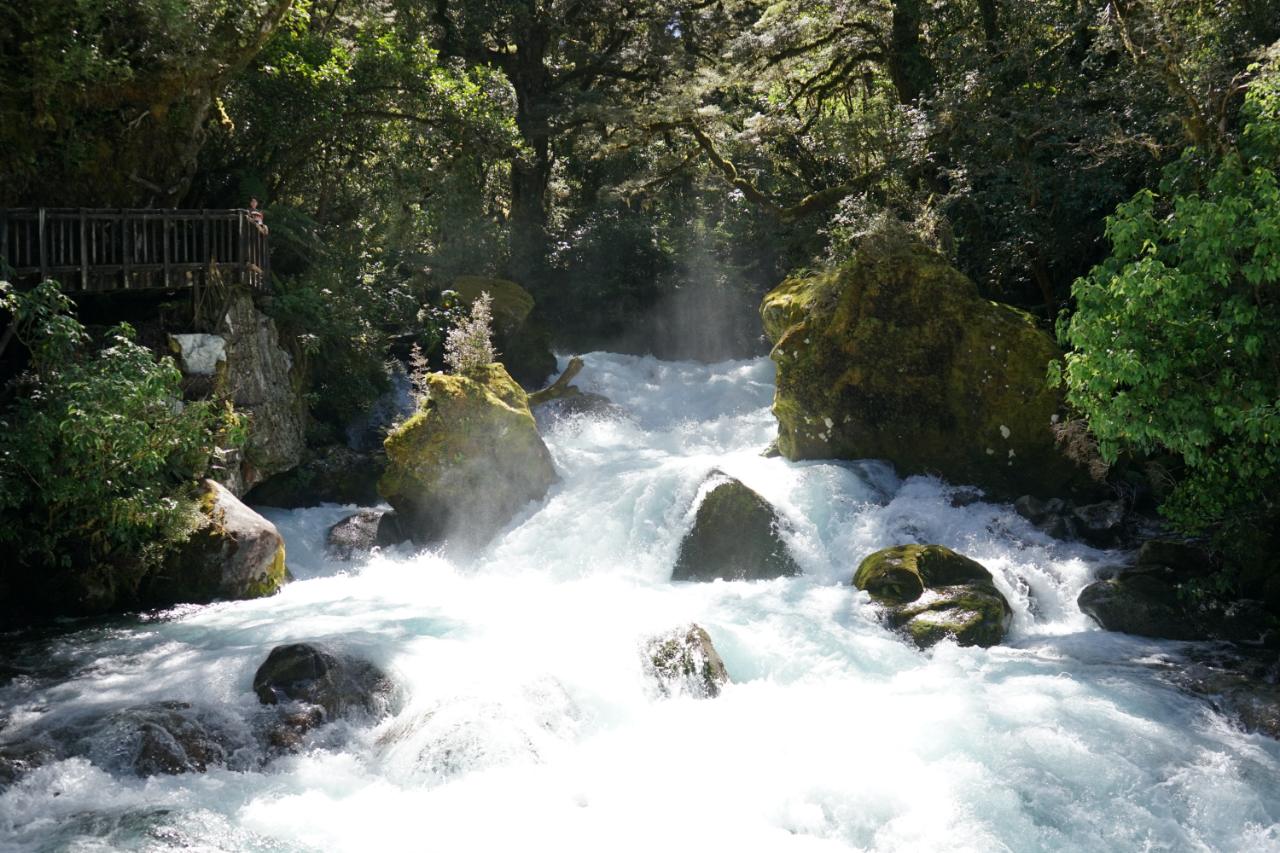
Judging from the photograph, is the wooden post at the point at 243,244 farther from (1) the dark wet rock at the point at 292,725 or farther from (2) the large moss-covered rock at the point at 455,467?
(1) the dark wet rock at the point at 292,725

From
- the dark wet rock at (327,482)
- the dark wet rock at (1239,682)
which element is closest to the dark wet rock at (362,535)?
the dark wet rock at (327,482)

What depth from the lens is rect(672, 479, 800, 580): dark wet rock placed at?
1327 centimetres

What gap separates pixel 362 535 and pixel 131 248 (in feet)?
17.1

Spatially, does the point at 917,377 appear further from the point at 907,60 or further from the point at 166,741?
the point at 166,741

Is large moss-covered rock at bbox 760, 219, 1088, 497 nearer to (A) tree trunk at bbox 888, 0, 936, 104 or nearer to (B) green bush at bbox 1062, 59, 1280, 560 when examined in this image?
(B) green bush at bbox 1062, 59, 1280, 560

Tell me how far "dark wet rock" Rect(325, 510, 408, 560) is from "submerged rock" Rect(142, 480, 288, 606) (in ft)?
6.13

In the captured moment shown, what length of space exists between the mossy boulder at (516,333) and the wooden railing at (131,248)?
719 centimetres

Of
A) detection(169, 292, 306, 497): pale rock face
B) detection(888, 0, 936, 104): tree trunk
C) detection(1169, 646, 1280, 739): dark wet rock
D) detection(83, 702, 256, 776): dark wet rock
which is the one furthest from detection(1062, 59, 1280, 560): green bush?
detection(169, 292, 306, 497): pale rock face

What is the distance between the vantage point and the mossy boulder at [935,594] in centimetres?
1077

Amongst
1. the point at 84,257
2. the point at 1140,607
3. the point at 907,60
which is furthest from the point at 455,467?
the point at 907,60

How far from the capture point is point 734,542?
528 inches

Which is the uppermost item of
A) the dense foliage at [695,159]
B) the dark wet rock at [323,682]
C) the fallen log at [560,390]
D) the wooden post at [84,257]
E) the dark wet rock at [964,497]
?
the dense foliage at [695,159]

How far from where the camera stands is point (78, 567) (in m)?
11.5

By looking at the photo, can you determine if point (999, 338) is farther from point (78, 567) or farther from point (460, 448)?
point (78, 567)
